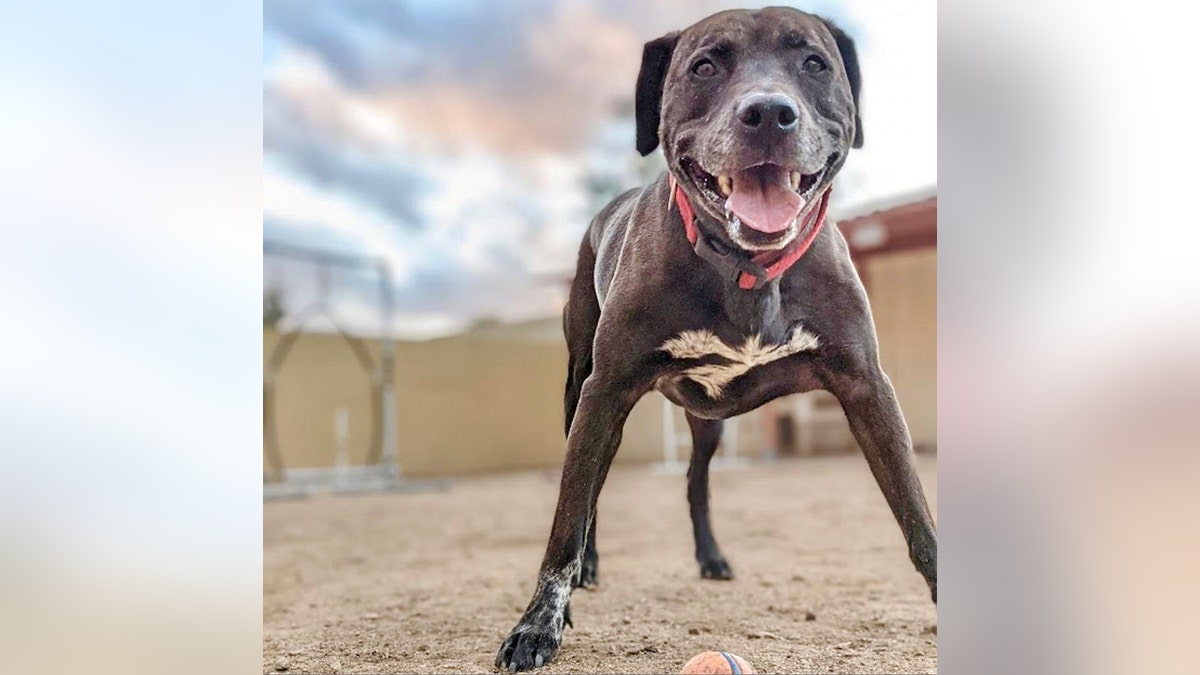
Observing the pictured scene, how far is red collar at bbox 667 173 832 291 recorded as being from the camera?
2.30m

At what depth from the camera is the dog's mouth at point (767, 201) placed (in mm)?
2195

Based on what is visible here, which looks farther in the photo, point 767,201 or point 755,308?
point 755,308

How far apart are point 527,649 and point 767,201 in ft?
4.13

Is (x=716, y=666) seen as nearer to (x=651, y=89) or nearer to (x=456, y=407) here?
(x=651, y=89)

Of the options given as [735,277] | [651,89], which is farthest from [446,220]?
[735,277]

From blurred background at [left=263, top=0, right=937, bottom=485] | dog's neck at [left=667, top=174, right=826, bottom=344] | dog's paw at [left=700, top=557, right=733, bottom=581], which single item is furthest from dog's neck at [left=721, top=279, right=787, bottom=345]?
blurred background at [left=263, top=0, right=937, bottom=485]

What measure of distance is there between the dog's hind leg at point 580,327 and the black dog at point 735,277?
0.28 meters

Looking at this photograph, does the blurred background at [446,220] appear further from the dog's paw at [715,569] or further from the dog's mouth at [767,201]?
the dog's mouth at [767,201]

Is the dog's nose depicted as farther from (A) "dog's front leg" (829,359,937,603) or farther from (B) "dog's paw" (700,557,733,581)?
(B) "dog's paw" (700,557,733,581)

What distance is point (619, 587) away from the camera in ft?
12.2

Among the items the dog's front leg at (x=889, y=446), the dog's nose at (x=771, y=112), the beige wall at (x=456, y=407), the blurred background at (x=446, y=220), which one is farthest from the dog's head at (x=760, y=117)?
the beige wall at (x=456, y=407)

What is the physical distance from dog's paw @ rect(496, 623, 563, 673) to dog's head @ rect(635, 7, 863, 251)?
1.11m
